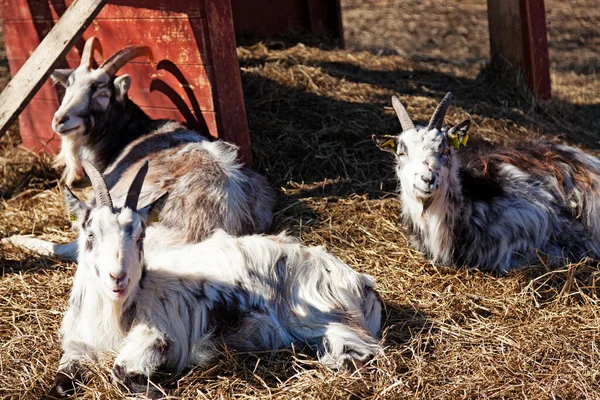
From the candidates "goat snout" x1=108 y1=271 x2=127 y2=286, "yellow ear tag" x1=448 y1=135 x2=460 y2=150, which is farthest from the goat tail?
"yellow ear tag" x1=448 y1=135 x2=460 y2=150

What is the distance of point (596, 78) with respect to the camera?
1006 cm

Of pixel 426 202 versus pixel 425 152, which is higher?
pixel 425 152

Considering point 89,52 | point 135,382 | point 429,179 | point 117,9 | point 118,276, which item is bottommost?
point 135,382

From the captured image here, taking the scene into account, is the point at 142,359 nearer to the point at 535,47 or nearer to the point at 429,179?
the point at 429,179

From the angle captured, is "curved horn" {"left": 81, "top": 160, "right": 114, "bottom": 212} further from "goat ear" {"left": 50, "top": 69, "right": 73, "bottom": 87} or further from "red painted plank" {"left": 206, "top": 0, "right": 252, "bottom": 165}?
"goat ear" {"left": 50, "top": 69, "right": 73, "bottom": 87}

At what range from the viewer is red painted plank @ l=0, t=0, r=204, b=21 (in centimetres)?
611

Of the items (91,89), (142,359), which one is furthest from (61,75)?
(142,359)

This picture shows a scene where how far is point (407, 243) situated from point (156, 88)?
2395 millimetres

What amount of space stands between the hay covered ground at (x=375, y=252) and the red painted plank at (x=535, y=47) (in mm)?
181

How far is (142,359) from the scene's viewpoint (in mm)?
3883

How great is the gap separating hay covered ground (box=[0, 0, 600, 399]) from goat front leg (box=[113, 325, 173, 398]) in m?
0.09

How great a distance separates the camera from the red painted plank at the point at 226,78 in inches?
240

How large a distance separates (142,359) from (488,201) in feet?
8.40

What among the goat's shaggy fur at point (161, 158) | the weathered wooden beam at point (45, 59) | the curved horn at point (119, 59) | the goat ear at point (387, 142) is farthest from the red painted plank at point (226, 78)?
the goat ear at point (387, 142)
